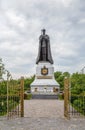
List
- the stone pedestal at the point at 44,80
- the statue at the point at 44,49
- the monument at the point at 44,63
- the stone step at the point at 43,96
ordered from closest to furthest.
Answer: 1. the stone step at the point at 43,96
2. the stone pedestal at the point at 44,80
3. the monument at the point at 44,63
4. the statue at the point at 44,49

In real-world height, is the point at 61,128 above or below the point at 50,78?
below

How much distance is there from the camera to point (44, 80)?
41.4 m

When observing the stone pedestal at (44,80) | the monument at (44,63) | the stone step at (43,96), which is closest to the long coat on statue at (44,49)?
the monument at (44,63)

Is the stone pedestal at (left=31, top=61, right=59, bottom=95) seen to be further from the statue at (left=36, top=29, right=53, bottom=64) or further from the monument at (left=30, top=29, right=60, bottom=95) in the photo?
the statue at (left=36, top=29, right=53, bottom=64)

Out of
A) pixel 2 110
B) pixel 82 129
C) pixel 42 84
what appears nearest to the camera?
pixel 82 129

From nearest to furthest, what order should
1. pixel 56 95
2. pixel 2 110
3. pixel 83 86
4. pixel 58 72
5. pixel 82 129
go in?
pixel 82 129 < pixel 2 110 < pixel 83 86 < pixel 56 95 < pixel 58 72

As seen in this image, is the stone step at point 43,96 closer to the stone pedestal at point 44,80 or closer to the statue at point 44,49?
the stone pedestal at point 44,80

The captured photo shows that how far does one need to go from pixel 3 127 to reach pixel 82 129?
2731 millimetres

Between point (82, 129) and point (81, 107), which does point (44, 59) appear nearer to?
point (81, 107)

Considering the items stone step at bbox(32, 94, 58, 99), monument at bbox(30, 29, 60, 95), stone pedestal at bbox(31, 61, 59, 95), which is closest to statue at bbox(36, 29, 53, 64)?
monument at bbox(30, 29, 60, 95)

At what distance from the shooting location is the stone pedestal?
40.3 m

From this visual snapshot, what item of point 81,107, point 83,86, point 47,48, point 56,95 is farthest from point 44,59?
point 81,107

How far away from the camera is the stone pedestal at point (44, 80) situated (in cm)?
4034

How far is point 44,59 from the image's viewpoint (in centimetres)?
4212
